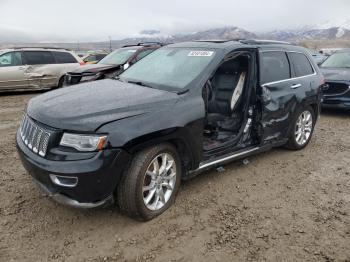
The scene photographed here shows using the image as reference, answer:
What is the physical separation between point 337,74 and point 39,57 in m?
9.19

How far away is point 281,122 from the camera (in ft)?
16.3

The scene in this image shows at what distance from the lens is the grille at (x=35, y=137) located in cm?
309

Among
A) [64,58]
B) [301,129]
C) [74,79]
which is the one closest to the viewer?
[301,129]

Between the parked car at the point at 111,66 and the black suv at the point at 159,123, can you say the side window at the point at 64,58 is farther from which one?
the black suv at the point at 159,123

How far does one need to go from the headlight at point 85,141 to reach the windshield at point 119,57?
748 centimetres

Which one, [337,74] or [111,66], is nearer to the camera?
[337,74]

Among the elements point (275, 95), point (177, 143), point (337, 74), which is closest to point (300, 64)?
point (275, 95)

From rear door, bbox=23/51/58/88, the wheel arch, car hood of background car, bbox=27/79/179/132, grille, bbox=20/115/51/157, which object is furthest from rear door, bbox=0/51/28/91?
the wheel arch

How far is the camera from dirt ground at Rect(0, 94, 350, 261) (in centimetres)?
302

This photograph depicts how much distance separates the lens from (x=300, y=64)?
18.3ft

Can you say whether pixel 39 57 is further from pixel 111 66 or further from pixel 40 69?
pixel 111 66

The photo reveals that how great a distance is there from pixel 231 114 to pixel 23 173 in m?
2.90

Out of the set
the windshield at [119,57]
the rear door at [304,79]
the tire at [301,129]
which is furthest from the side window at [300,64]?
the windshield at [119,57]

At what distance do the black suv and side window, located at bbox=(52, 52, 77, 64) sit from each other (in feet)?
26.3
